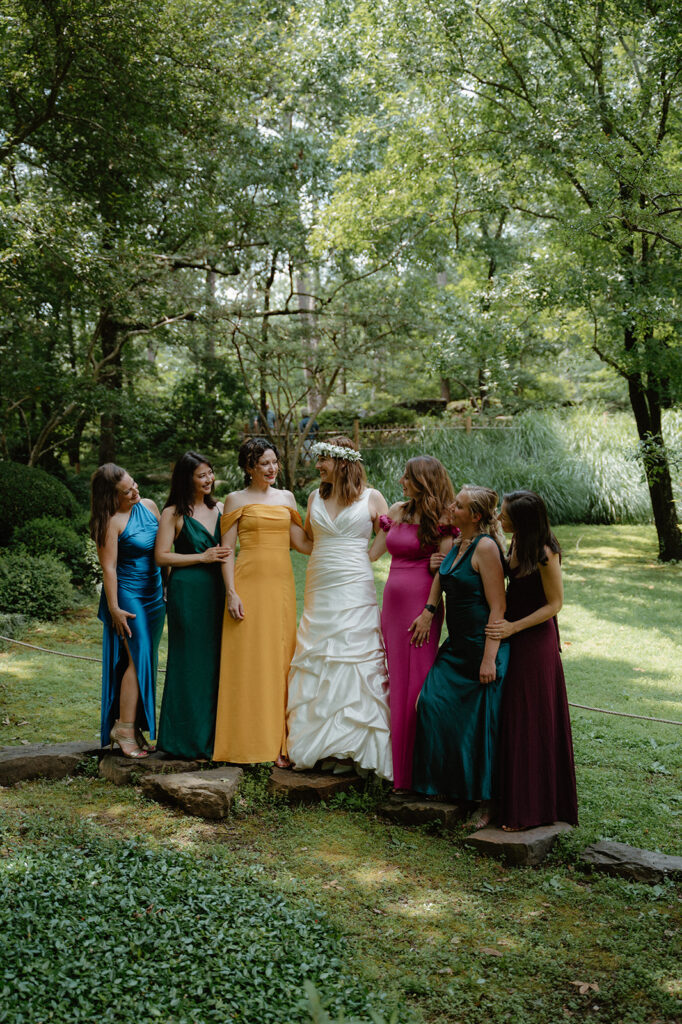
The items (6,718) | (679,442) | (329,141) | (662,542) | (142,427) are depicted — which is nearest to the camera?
(6,718)

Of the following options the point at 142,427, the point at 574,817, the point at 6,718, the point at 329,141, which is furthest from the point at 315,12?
the point at 574,817

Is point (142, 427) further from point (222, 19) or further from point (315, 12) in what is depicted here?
point (315, 12)

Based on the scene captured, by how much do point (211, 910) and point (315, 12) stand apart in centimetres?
1772

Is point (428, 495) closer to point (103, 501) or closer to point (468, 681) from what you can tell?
point (468, 681)

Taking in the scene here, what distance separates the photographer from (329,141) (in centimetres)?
1622

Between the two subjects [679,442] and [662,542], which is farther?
[679,442]

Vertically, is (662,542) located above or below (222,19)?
below

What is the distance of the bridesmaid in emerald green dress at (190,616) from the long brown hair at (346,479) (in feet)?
2.52

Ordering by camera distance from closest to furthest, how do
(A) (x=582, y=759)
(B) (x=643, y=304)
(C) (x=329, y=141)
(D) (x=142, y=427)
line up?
1. (A) (x=582, y=759)
2. (B) (x=643, y=304)
3. (D) (x=142, y=427)
4. (C) (x=329, y=141)

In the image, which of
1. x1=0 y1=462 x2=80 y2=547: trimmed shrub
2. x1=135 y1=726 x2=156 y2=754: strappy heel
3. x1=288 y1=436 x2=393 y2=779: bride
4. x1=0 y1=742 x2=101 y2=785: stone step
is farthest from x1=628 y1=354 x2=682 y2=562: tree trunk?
x1=0 y1=742 x2=101 y2=785: stone step

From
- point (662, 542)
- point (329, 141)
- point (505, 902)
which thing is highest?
point (329, 141)

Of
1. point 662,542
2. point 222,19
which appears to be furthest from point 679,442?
point 222,19

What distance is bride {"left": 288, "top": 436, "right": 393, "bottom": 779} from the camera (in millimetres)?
4703

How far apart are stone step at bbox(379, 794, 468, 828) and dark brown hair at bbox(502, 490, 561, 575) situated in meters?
1.33
